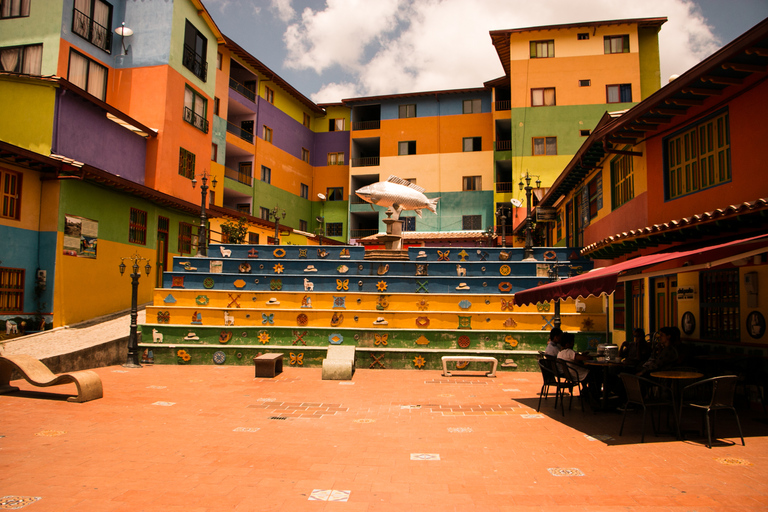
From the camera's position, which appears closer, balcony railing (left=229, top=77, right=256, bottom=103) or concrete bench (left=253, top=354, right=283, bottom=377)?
concrete bench (left=253, top=354, right=283, bottom=377)

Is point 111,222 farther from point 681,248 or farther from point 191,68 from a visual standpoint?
point 681,248

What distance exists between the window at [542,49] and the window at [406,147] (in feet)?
34.0

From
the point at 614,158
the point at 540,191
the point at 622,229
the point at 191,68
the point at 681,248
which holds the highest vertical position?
the point at 191,68

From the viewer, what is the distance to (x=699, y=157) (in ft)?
33.5

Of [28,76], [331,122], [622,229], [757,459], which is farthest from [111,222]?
[331,122]

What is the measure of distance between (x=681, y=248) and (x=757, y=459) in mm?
4699

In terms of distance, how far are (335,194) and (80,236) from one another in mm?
24929

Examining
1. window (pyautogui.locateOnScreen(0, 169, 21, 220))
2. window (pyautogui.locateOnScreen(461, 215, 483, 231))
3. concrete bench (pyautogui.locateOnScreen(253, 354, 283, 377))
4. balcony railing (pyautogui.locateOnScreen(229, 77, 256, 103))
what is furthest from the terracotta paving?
balcony railing (pyautogui.locateOnScreen(229, 77, 256, 103))

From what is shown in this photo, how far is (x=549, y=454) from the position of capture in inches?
260

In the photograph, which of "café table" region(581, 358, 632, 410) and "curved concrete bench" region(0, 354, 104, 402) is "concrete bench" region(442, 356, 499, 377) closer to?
"café table" region(581, 358, 632, 410)

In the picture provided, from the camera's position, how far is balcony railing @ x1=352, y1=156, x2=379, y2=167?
128 feet

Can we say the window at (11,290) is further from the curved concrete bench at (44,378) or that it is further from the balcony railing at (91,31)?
the balcony railing at (91,31)

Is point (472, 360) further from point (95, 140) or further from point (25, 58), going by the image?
point (25, 58)

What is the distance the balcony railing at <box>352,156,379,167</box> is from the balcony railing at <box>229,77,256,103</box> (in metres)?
8.87
